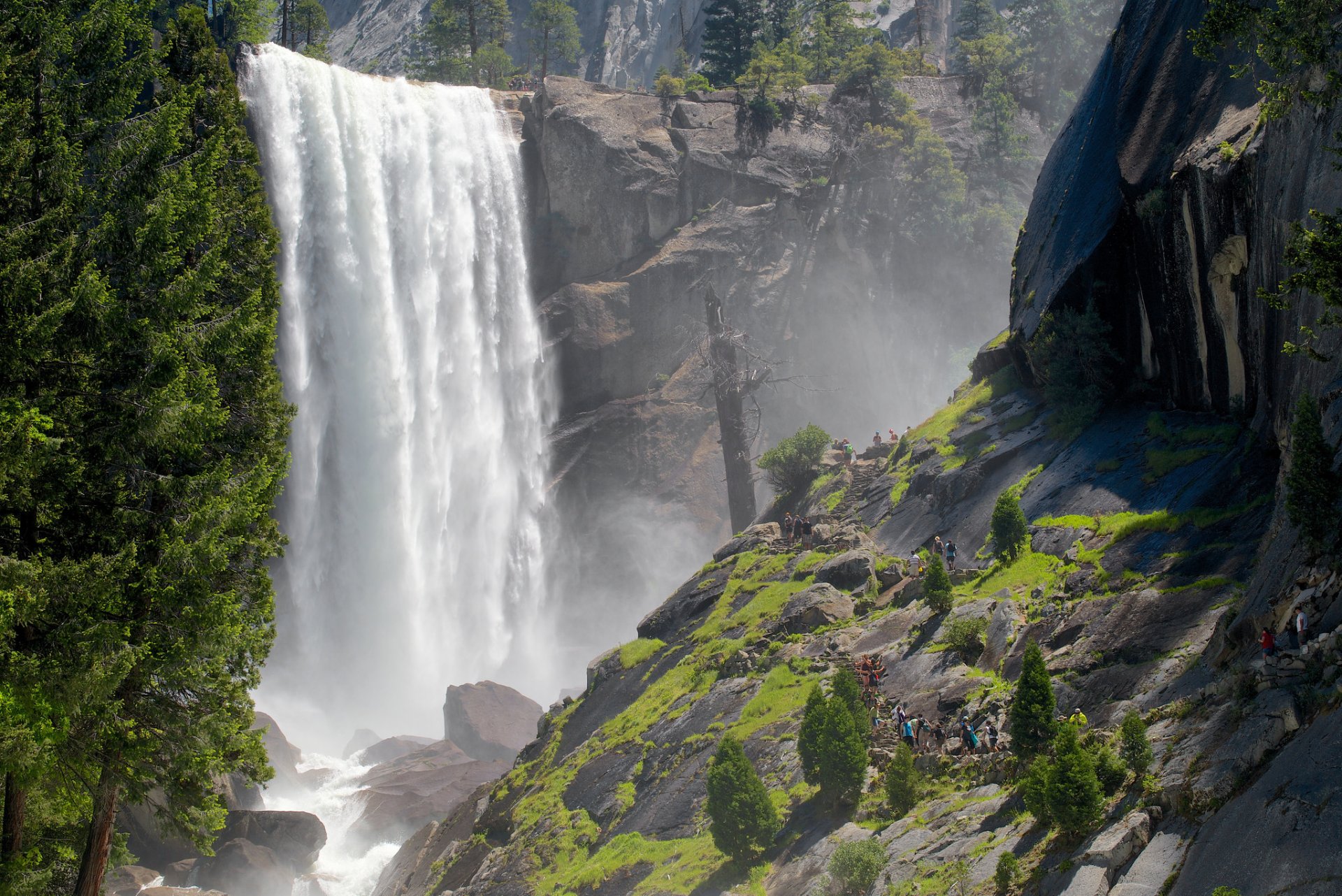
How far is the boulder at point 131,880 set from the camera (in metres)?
31.3

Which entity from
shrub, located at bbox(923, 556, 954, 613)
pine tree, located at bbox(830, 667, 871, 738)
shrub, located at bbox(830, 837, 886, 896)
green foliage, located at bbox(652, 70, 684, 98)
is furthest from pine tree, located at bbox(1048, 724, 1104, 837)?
green foliage, located at bbox(652, 70, 684, 98)

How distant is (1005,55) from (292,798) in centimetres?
6808

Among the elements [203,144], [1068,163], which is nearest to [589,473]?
[1068,163]

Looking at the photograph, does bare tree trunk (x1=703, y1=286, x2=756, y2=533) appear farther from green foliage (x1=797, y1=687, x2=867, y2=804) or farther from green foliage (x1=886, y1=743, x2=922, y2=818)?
green foliage (x1=886, y1=743, x2=922, y2=818)

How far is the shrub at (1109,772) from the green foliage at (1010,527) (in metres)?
12.2

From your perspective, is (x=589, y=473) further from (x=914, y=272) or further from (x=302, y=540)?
(x=914, y=272)

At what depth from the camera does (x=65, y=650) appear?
13.8 m

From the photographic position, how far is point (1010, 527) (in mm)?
27938

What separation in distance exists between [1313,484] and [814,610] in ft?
55.7

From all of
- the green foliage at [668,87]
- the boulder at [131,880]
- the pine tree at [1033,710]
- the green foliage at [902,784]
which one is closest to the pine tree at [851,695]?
the green foliage at [902,784]

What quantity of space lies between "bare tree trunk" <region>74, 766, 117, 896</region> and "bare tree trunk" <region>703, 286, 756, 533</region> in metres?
34.1

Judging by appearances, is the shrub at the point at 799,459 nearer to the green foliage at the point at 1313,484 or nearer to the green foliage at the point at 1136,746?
the green foliage at the point at 1136,746

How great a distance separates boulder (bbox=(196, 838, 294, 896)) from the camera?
115 feet

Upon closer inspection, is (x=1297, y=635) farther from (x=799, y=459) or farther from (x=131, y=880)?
(x=131, y=880)
